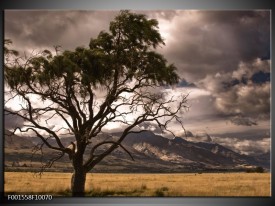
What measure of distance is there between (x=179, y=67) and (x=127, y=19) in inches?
54.1

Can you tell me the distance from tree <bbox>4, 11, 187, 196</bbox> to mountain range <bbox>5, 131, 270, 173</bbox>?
0.14 m

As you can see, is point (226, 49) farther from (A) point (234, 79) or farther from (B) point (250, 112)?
(B) point (250, 112)

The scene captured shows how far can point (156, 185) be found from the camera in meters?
7.93

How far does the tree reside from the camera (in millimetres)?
8148

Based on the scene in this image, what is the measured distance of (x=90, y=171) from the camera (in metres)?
8.20

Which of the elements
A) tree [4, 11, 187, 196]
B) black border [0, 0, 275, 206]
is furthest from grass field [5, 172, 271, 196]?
tree [4, 11, 187, 196]

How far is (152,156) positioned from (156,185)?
568mm

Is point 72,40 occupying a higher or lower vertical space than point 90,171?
higher

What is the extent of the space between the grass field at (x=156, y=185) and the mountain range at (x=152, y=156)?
15 centimetres
